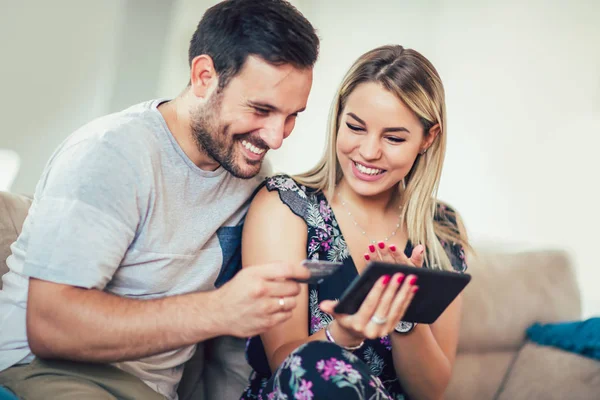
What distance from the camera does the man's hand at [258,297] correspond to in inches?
44.7

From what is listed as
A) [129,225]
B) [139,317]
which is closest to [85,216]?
[129,225]

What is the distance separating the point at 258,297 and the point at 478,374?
1293mm

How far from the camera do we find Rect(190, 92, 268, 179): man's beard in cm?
142

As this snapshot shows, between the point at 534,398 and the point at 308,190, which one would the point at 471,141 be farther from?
the point at 308,190

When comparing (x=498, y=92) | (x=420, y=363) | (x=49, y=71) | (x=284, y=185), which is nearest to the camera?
(x=420, y=363)

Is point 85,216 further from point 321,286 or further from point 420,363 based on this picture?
point 420,363

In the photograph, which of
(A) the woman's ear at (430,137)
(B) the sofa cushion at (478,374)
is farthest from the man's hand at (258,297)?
(B) the sofa cushion at (478,374)

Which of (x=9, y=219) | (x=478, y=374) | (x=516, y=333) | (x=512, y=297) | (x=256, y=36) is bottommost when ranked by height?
(x=478, y=374)

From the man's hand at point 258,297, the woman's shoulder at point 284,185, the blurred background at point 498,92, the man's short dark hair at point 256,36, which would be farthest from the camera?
the blurred background at point 498,92

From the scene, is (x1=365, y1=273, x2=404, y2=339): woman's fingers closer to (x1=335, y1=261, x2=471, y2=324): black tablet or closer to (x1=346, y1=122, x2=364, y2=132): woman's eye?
(x1=335, y1=261, x2=471, y2=324): black tablet

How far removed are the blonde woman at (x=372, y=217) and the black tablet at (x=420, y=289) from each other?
0.12 metres

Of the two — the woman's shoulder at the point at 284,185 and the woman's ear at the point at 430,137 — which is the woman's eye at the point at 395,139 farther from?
the woman's shoulder at the point at 284,185

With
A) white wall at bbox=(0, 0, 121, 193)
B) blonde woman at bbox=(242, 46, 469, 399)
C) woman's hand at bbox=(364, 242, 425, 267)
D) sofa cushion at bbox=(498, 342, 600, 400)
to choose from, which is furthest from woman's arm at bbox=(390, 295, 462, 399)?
white wall at bbox=(0, 0, 121, 193)

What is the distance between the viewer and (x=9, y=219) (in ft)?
5.03
